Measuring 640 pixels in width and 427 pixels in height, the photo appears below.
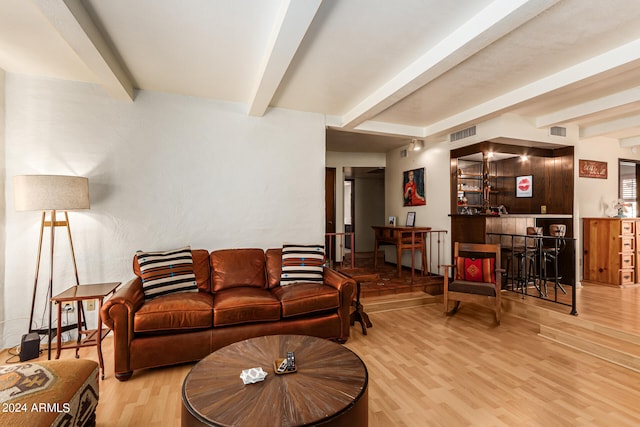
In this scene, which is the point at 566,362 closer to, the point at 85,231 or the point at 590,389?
the point at 590,389

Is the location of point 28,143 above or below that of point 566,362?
above

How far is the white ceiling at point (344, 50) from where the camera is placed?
196 centimetres

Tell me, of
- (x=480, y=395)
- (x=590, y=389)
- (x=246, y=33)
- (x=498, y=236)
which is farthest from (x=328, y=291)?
(x=498, y=236)

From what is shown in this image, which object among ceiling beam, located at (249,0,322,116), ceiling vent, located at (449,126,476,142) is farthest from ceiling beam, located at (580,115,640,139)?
ceiling beam, located at (249,0,322,116)

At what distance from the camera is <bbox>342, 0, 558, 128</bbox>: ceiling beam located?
1.82 metres

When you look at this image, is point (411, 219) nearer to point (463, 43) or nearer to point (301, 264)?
point (301, 264)

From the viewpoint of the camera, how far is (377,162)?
6.74 metres

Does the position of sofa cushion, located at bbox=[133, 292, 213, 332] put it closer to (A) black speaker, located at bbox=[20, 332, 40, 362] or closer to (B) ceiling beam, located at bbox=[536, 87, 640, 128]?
(A) black speaker, located at bbox=[20, 332, 40, 362]

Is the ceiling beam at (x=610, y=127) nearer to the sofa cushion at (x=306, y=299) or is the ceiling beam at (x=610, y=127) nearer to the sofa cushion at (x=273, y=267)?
the sofa cushion at (x=306, y=299)

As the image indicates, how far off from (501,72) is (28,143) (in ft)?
15.4

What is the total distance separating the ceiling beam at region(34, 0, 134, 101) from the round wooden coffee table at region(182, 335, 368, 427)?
2288 mm

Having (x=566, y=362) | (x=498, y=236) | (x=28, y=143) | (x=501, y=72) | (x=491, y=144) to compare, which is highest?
(x=501, y=72)

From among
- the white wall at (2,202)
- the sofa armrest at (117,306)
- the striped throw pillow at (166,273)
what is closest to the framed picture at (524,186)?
the striped throw pillow at (166,273)

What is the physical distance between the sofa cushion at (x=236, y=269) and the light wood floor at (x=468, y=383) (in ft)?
2.91
